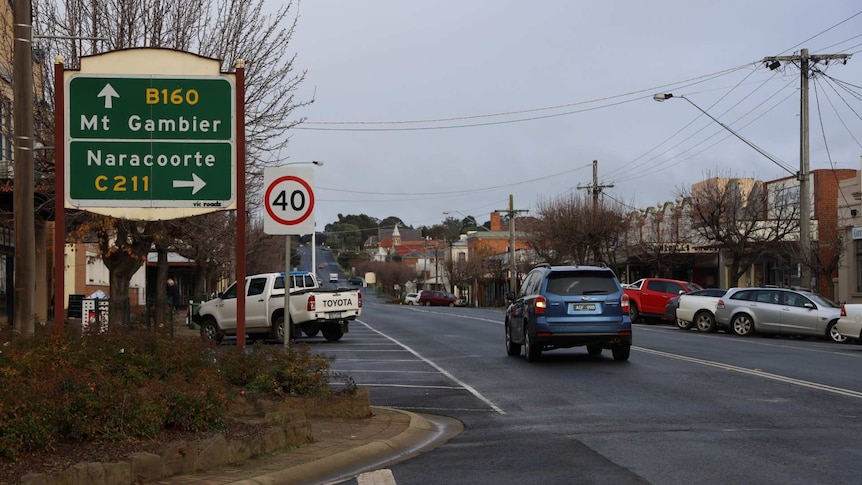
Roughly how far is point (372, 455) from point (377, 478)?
3.93ft

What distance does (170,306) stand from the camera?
25.6 meters

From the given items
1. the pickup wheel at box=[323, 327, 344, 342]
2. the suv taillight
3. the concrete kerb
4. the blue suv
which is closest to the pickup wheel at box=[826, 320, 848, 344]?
the blue suv

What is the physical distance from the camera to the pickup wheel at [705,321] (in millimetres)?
31906

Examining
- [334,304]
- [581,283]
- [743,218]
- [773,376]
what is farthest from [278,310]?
[743,218]

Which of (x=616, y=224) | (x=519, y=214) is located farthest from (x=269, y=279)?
(x=519, y=214)

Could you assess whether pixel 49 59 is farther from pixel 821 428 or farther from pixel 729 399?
pixel 821 428

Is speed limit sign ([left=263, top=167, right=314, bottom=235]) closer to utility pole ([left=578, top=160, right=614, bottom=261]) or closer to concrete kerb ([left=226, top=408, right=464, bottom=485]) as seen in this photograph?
concrete kerb ([left=226, top=408, right=464, bottom=485])

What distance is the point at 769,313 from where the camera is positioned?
28.9 m

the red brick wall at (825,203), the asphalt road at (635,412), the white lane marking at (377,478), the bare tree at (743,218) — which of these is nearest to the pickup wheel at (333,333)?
the asphalt road at (635,412)

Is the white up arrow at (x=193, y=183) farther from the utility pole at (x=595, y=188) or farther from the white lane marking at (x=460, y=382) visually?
the utility pole at (x=595, y=188)

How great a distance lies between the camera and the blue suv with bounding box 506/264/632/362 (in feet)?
58.2

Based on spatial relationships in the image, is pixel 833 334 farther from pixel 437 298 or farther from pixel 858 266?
pixel 437 298

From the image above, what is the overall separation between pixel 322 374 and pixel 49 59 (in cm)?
1162

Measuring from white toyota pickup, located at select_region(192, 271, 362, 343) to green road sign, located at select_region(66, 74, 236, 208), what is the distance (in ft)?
48.0
